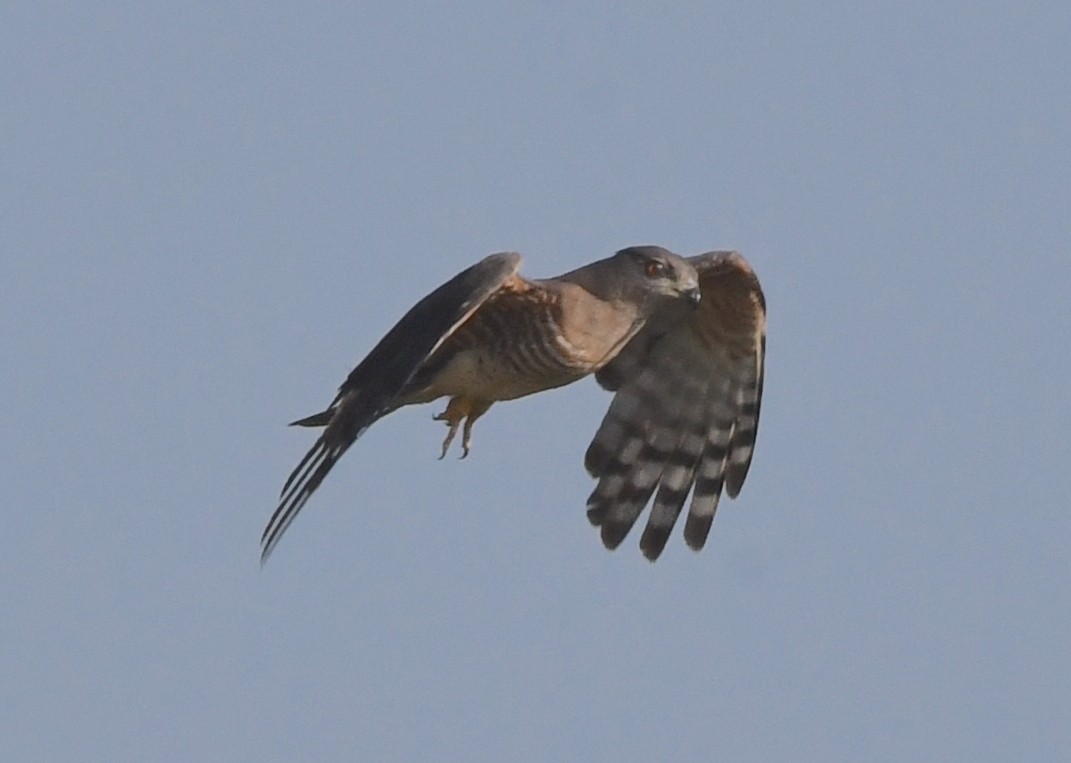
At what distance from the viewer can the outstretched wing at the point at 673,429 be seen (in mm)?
15266

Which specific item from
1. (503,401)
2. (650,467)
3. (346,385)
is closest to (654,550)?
(650,467)

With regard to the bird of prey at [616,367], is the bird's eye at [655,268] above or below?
above

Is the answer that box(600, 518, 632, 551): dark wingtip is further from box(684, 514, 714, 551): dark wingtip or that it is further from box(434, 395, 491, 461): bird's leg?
box(434, 395, 491, 461): bird's leg

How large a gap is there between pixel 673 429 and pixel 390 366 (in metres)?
3.27

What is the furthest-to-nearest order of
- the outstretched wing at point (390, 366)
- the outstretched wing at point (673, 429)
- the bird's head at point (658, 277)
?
the outstretched wing at point (673, 429), the bird's head at point (658, 277), the outstretched wing at point (390, 366)

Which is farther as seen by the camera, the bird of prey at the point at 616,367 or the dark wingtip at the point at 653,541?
the dark wingtip at the point at 653,541

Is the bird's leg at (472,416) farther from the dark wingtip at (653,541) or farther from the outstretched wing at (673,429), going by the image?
the dark wingtip at (653,541)

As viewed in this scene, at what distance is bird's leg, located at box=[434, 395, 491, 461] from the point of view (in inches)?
539

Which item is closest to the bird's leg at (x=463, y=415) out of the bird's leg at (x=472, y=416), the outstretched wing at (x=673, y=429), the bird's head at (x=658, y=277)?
the bird's leg at (x=472, y=416)

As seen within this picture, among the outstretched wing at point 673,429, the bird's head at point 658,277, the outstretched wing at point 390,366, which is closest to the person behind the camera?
the outstretched wing at point 390,366

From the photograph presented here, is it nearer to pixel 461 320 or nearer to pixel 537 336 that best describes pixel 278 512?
pixel 461 320

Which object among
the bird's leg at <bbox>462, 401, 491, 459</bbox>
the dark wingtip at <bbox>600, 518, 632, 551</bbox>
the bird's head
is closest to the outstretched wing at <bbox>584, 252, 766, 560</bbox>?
the dark wingtip at <bbox>600, 518, 632, 551</bbox>

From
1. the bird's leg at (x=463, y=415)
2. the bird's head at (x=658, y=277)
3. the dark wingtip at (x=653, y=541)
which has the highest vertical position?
the bird's head at (x=658, y=277)

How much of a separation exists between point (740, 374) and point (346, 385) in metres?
3.23
